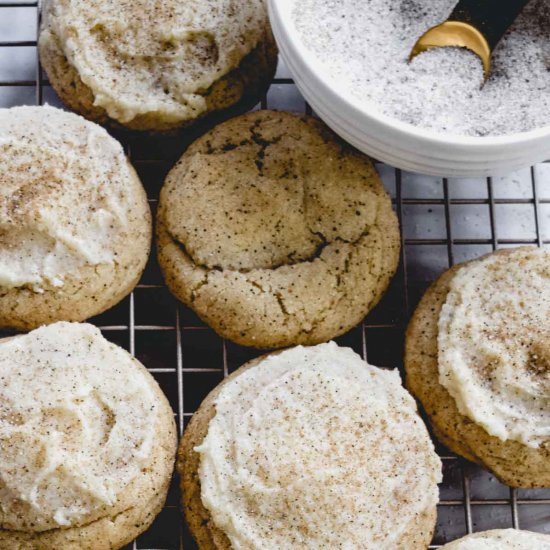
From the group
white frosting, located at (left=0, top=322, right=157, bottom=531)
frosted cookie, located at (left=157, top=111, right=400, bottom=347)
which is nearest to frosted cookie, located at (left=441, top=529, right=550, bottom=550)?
frosted cookie, located at (left=157, top=111, right=400, bottom=347)

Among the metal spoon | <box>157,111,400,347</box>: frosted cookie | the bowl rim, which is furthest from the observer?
<box>157,111,400,347</box>: frosted cookie

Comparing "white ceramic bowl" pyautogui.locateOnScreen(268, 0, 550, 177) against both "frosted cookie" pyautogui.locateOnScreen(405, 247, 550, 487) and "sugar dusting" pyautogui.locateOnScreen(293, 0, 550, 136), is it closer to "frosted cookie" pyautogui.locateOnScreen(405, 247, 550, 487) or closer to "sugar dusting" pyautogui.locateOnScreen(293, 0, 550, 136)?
"sugar dusting" pyautogui.locateOnScreen(293, 0, 550, 136)

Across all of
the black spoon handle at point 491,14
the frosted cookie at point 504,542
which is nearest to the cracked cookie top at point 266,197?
the black spoon handle at point 491,14

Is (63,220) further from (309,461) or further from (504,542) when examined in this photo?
(504,542)

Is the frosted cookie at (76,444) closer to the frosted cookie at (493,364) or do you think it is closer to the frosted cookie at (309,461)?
the frosted cookie at (309,461)

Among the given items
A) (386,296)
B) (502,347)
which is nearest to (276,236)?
(386,296)

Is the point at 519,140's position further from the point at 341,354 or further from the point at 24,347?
the point at 24,347

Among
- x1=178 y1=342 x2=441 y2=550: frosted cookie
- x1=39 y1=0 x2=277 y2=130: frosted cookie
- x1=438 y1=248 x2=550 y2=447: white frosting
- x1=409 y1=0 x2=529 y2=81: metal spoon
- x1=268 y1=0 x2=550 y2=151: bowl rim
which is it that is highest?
x1=409 y1=0 x2=529 y2=81: metal spoon
